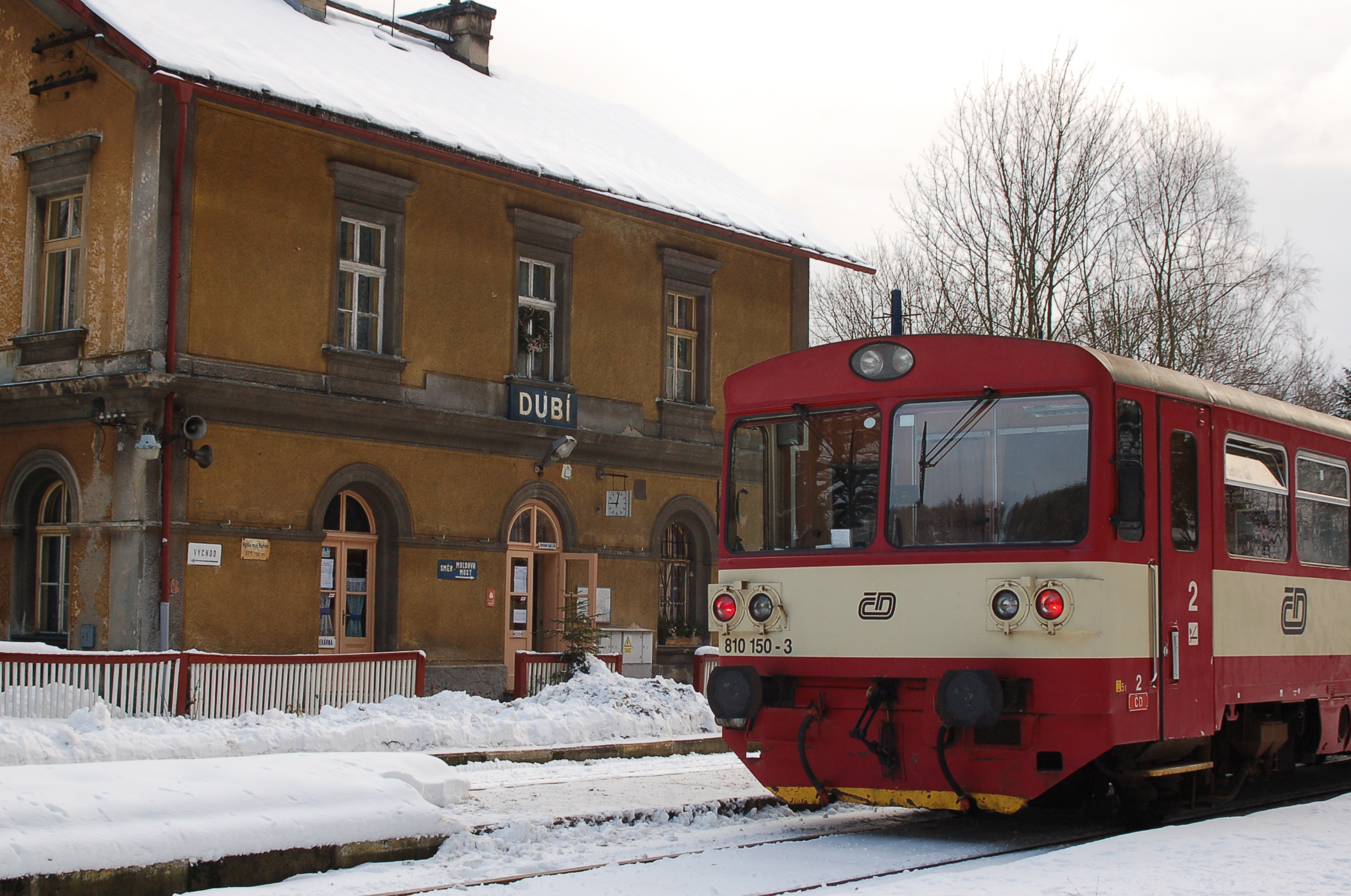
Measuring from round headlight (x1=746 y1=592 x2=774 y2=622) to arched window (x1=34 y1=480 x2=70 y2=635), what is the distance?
445 inches

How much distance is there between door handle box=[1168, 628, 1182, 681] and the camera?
9.91m

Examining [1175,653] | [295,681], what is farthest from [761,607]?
[295,681]

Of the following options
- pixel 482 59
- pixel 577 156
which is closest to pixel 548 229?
pixel 577 156

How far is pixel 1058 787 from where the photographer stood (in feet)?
34.4

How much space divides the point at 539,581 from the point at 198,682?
7.48 metres

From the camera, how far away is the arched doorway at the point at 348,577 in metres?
19.7

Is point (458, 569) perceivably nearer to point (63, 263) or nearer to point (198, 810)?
point (63, 263)

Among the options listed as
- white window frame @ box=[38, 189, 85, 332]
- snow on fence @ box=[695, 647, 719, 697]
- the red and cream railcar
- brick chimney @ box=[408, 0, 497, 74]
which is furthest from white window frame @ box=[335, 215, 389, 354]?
the red and cream railcar

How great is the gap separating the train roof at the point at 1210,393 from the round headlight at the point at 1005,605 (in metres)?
1.45

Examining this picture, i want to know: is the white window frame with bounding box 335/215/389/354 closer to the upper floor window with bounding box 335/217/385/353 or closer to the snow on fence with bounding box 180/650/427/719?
the upper floor window with bounding box 335/217/385/353

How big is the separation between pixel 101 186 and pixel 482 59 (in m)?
9.81

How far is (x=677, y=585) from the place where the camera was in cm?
2470

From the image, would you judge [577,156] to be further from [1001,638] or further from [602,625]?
[1001,638]

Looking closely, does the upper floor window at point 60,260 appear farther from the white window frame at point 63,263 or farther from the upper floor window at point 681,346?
the upper floor window at point 681,346
